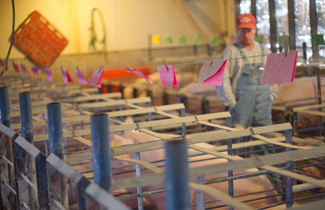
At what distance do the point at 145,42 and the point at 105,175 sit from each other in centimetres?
760

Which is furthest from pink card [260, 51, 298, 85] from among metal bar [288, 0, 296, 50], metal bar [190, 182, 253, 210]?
metal bar [288, 0, 296, 50]

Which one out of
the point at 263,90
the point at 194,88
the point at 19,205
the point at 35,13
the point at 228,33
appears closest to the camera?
the point at 19,205

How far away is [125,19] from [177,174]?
25.4 feet

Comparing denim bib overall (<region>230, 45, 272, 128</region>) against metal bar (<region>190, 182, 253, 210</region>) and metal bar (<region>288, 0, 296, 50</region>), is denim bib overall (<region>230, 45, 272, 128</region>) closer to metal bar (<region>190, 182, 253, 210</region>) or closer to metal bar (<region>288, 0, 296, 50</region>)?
metal bar (<region>288, 0, 296, 50</region>)

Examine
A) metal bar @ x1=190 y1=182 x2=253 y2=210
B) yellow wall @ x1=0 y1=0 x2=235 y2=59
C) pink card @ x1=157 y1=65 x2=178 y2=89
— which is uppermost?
yellow wall @ x1=0 y1=0 x2=235 y2=59

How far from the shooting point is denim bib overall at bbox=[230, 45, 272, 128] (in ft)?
10.1

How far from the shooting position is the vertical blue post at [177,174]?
76 centimetres

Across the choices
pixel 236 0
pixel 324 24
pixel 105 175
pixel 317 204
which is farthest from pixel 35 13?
pixel 317 204

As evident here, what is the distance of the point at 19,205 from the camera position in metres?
1.69

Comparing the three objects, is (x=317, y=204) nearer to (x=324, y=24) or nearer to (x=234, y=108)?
(x=234, y=108)

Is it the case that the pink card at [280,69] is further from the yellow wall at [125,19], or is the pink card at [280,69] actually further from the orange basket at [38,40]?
the yellow wall at [125,19]

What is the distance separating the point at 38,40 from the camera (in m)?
4.65

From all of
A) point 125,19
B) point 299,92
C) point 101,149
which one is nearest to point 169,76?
point 101,149

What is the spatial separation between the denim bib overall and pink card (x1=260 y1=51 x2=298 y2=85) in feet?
4.05
